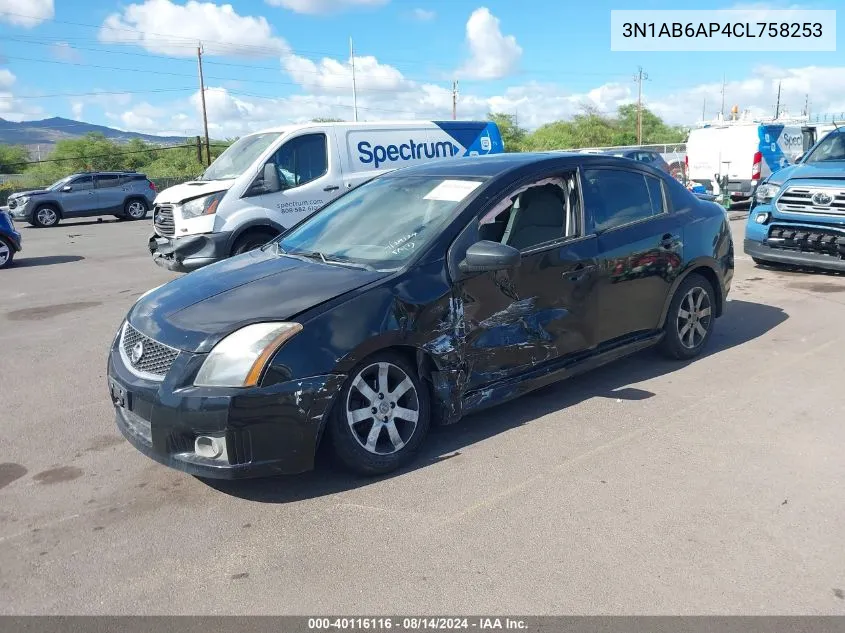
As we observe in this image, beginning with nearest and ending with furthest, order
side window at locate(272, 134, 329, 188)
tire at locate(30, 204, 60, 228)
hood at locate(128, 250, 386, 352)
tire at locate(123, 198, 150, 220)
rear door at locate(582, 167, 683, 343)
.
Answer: hood at locate(128, 250, 386, 352)
rear door at locate(582, 167, 683, 343)
side window at locate(272, 134, 329, 188)
tire at locate(30, 204, 60, 228)
tire at locate(123, 198, 150, 220)

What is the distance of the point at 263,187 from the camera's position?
988 cm

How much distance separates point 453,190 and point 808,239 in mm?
6076

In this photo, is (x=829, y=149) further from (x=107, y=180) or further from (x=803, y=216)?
(x=107, y=180)

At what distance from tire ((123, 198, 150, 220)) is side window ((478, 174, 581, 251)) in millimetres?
22697

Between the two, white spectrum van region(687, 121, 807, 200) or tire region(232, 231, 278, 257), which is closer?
tire region(232, 231, 278, 257)

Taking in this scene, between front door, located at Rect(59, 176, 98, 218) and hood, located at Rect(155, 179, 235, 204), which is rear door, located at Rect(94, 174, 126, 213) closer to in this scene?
front door, located at Rect(59, 176, 98, 218)

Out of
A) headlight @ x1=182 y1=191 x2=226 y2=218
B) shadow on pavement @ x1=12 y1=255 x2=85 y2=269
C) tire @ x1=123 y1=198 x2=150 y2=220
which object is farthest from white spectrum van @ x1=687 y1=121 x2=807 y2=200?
tire @ x1=123 y1=198 x2=150 y2=220

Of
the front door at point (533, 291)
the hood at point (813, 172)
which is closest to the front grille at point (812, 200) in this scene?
the hood at point (813, 172)

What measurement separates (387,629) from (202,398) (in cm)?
140

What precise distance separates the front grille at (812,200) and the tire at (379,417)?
666 cm

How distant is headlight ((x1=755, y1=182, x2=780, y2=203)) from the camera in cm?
943

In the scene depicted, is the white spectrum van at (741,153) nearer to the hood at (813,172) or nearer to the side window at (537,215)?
the hood at (813,172)

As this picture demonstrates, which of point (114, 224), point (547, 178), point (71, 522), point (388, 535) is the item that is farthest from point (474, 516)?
point (114, 224)

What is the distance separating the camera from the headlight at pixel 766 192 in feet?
30.9
